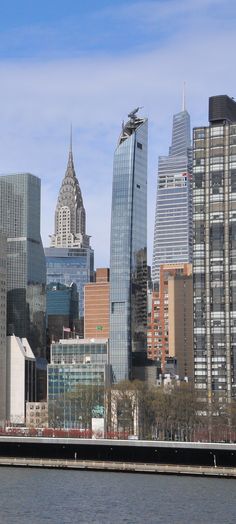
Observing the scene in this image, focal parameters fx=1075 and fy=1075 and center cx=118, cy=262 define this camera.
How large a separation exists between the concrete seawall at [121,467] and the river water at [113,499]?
6969 millimetres

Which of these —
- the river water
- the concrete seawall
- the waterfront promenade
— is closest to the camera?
the river water

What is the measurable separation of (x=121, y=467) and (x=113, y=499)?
48.8 metres

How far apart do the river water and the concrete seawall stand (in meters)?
6.97

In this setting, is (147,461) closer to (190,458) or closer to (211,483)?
(190,458)

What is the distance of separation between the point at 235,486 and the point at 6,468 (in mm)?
47820

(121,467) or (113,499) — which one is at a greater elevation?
(113,499)

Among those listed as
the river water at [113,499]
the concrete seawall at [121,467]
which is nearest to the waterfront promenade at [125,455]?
the concrete seawall at [121,467]

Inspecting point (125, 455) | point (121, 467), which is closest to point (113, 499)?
point (121, 467)

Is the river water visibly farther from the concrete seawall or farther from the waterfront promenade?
the waterfront promenade

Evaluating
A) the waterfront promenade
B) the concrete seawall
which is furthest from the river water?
the waterfront promenade

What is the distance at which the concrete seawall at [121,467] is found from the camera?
538 ft

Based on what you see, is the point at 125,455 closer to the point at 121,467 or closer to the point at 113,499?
the point at 121,467

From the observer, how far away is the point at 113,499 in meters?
124

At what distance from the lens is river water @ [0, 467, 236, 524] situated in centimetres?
10731
